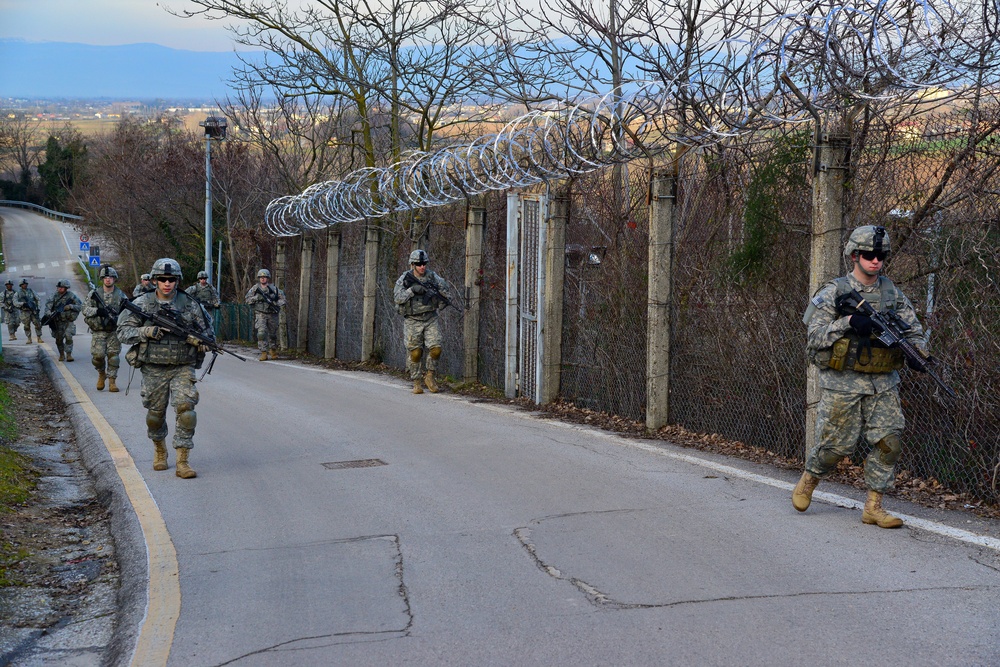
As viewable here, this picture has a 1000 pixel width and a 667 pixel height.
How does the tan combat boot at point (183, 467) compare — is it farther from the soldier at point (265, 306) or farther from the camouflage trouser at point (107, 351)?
the soldier at point (265, 306)

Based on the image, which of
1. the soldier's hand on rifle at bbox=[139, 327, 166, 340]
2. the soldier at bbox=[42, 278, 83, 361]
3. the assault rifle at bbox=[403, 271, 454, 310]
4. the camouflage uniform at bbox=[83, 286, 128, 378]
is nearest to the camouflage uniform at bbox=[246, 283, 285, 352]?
the soldier at bbox=[42, 278, 83, 361]

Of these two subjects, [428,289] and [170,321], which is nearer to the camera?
[170,321]

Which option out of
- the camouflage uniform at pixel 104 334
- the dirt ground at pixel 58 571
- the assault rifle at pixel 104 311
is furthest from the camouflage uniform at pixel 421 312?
the camouflage uniform at pixel 104 334

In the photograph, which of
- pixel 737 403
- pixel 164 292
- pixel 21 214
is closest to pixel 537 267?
pixel 737 403

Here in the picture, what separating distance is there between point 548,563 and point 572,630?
42.7 inches

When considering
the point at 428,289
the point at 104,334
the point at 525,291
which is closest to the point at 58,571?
the point at 525,291

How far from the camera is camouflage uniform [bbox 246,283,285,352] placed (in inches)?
854

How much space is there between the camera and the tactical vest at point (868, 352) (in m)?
6.21

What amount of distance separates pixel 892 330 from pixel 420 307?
8524mm

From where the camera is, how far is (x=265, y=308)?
22141mm

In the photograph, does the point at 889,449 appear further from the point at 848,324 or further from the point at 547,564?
the point at 547,564

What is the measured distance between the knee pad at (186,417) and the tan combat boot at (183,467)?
19 centimetres

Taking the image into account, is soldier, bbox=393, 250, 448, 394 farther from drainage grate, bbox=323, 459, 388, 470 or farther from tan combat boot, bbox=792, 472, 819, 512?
tan combat boot, bbox=792, 472, 819, 512

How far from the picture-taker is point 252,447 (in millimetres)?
10078
